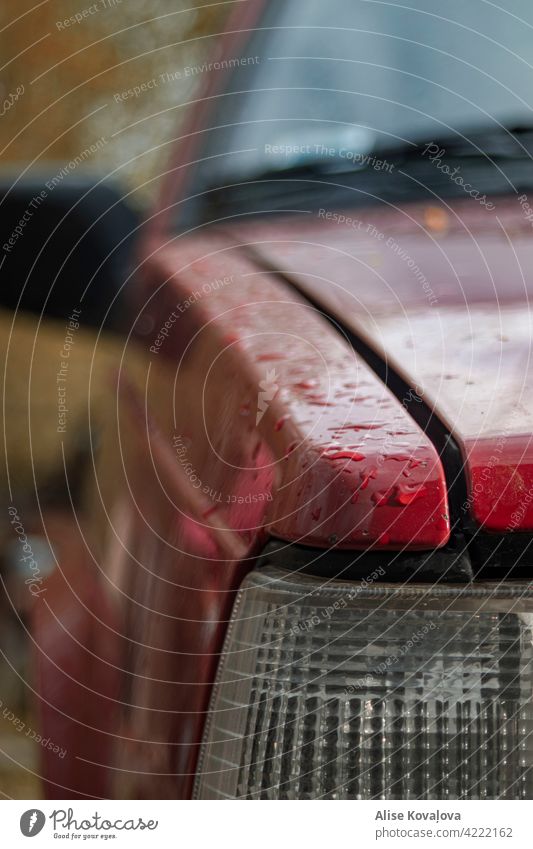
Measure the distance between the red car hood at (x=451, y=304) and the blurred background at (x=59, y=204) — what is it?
1.12 feet

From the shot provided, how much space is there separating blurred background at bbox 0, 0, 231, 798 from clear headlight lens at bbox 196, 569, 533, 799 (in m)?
0.61

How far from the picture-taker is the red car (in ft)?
2.40

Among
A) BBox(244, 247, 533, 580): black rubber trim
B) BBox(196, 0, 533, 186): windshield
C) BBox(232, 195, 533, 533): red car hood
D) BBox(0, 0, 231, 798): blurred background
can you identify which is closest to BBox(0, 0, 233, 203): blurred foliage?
BBox(0, 0, 231, 798): blurred background

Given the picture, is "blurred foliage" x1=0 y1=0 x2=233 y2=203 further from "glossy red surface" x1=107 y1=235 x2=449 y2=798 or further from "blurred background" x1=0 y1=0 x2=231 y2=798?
"glossy red surface" x1=107 y1=235 x2=449 y2=798

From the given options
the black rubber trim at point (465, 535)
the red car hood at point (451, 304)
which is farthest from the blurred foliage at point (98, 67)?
the black rubber trim at point (465, 535)

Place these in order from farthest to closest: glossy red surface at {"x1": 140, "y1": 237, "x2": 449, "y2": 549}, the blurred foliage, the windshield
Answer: the blurred foliage
the windshield
glossy red surface at {"x1": 140, "y1": 237, "x2": 449, "y2": 549}

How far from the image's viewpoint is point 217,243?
1220mm

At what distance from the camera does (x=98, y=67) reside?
4.35m

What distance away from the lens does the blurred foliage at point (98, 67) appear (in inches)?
160

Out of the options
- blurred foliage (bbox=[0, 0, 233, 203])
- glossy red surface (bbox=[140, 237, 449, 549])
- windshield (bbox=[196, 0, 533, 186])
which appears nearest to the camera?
glossy red surface (bbox=[140, 237, 449, 549])

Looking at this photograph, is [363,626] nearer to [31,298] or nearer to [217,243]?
[217,243]

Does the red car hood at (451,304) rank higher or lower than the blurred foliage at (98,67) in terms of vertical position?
lower

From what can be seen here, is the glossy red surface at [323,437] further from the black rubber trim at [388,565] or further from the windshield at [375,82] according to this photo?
the windshield at [375,82]

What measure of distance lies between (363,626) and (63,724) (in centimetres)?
76
